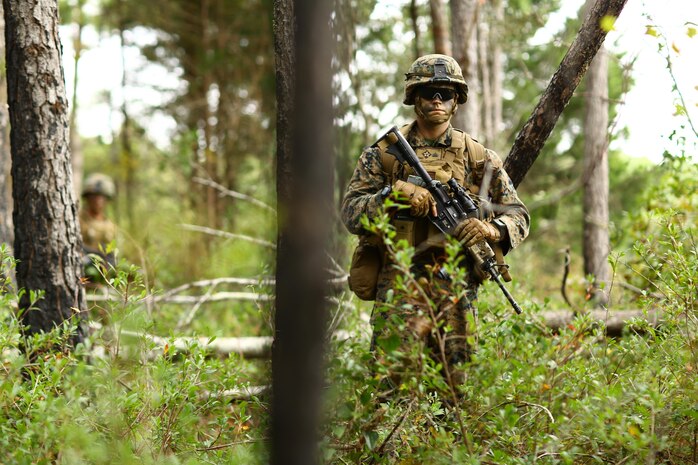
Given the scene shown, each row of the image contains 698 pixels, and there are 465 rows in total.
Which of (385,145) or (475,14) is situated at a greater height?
(475,14)

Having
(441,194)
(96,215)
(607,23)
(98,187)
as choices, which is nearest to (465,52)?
(607,23)

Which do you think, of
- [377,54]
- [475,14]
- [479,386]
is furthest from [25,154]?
[377,54]

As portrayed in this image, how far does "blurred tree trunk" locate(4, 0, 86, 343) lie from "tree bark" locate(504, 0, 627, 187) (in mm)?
2941

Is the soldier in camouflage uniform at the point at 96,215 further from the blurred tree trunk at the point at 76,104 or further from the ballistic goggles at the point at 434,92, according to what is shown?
the ballistic goggles at the point at 434,92

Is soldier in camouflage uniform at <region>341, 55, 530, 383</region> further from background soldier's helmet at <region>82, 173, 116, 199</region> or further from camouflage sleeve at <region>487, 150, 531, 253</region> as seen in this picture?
background soldier's helmet at <region>82, 173, 116, 199</region>

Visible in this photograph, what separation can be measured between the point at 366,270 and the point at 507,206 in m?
0.92

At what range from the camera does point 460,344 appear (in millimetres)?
4031

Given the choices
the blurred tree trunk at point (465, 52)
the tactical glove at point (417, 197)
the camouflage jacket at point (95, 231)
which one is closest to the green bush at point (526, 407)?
the tactical glove at point (417, 197)

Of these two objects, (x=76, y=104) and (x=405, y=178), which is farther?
(x=76, y=104)

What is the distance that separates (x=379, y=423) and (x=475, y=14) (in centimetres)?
499

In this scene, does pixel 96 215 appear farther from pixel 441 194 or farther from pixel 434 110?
pixel 441 194

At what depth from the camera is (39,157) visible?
4.52 metres

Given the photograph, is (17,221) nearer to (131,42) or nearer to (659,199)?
(659,199)

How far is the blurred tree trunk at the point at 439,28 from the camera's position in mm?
7680
